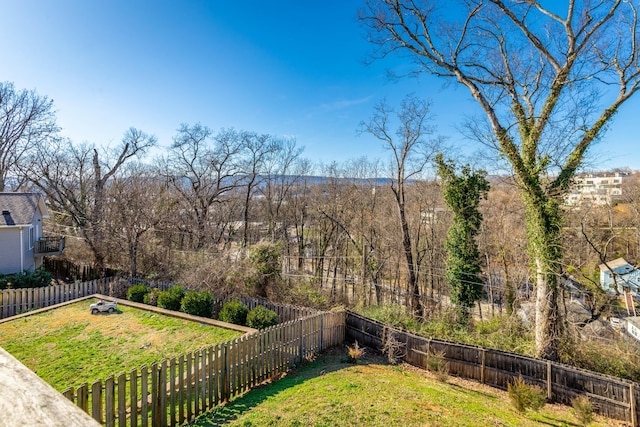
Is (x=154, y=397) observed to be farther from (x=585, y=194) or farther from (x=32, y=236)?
(x=32, y=236)

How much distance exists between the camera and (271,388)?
6746 mm

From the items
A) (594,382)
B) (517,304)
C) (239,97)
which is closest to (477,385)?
(594,382)

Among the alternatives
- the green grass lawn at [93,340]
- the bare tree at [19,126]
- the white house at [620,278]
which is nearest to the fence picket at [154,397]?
the green grass lawn at [93,340]

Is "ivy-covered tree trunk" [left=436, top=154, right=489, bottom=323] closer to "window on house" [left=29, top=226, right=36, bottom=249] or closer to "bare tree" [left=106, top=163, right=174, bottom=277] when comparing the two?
"bare tree" [left=106, top=163, right=174, bottom=277]

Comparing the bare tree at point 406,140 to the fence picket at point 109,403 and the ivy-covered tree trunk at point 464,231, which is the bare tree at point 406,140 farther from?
the fence picket at point 109,403

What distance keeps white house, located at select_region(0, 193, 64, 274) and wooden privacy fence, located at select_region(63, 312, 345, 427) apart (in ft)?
47.3

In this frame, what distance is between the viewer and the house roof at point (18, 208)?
50.9 feet

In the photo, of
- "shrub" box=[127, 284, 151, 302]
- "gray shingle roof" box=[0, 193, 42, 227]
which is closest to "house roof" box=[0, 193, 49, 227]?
"gray shingle roof" box=[0, 193, 42, 227]

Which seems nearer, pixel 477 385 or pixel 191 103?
pixel 477 385

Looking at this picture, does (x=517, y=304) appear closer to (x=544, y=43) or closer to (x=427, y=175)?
(x=427, y=175)

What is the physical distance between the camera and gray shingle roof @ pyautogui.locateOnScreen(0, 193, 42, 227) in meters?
15.5

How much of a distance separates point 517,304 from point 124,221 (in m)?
19.1

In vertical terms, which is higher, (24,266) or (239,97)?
(239,97)

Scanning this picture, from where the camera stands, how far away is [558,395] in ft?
24.5
